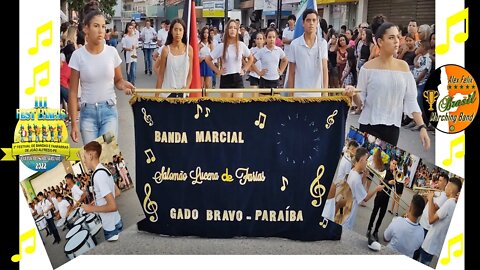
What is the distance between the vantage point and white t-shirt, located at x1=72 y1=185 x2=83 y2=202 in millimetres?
3887

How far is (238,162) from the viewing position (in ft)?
13.0

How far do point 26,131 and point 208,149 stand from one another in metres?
1.20

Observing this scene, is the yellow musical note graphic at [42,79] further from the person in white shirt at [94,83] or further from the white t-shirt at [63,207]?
the white t-shirt at [63,207]

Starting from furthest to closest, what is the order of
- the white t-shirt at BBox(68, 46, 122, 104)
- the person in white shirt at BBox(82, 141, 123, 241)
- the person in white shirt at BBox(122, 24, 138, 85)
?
the person in white shirt at BBox(122, 24, 138, 85) → the white t-shirt at BBox(68, 46, 122, 104) → the person in white shirt at BBox(82, 141, 123, 241)

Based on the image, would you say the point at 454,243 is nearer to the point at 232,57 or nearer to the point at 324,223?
the point at 324,223

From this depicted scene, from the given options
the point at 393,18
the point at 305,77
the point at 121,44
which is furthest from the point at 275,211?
the point at 393,18

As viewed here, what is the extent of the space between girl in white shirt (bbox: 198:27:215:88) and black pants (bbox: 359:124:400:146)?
4.52 m

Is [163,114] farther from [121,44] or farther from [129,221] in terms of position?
[121,44]

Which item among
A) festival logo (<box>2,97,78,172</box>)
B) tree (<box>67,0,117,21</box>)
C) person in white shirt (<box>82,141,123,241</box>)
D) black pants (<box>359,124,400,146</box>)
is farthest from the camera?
tree (<box>67,0,117,21</box>)

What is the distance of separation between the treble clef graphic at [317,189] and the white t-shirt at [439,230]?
2.43ft

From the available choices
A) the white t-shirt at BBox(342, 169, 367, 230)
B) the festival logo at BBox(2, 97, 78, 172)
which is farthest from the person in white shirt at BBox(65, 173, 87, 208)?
the white t-shirt at BBox(342, 169, 367, 230)

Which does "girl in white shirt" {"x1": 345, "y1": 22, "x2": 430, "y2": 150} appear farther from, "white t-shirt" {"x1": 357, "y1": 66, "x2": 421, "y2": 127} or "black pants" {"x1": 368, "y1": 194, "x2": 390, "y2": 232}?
"black pants" {"x1": 368, "y1": 194, "x2": 390, "y2": 232}

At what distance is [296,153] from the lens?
13.0 feet

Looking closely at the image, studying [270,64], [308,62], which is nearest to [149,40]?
[270,64]
